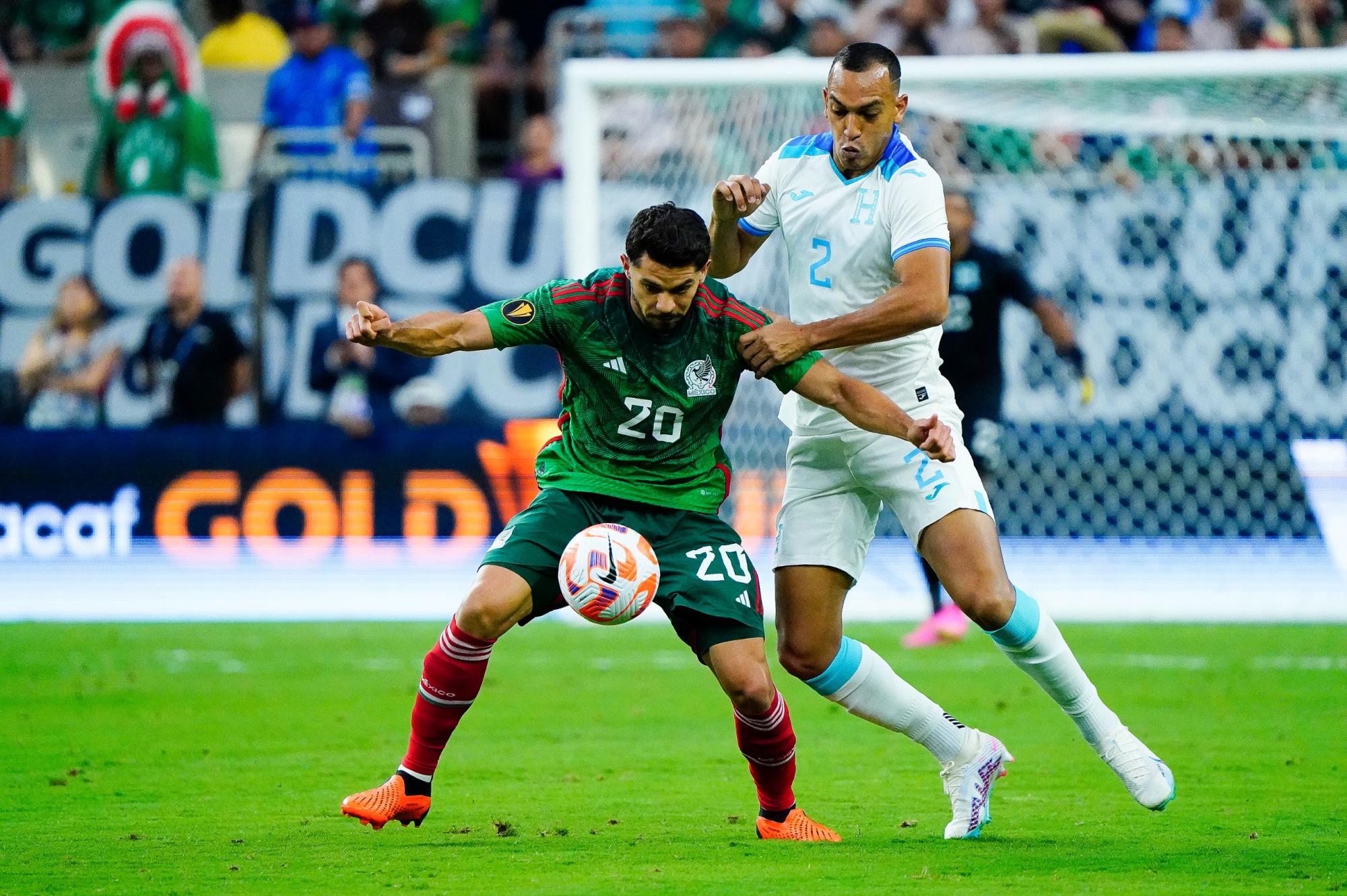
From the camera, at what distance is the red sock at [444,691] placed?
548 cm

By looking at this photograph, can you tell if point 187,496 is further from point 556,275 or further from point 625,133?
point 625,133

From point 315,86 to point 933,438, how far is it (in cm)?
1060

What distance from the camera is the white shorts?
230 inches

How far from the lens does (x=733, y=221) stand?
19.6 feet

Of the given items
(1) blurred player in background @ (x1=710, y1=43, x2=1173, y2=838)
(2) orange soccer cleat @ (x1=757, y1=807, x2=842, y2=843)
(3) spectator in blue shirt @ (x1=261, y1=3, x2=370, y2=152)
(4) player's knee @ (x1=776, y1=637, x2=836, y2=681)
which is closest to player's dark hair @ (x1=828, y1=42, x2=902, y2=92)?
(1) blurred player in background @ (x1=710, y1=43, x2=1173, y2=838)

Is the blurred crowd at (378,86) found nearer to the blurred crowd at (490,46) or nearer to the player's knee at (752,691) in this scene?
the blurred crowd at (490,46)

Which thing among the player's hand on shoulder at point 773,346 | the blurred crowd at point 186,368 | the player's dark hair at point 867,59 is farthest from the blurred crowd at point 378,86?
the player's hand on shoulder at point 773,346

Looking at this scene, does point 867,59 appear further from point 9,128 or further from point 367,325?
point 9,128

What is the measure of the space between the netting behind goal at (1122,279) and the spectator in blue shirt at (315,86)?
281 cm

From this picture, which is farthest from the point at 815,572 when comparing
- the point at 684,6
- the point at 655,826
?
the point at 684,6

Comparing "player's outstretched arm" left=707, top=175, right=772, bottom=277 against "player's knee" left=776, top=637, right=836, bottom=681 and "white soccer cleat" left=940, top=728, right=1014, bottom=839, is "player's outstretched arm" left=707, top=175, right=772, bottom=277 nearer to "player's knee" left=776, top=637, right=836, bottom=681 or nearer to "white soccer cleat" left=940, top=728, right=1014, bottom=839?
"player's knee" left=776, top=637, right=836, bottom=681

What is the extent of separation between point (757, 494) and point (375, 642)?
2.84m

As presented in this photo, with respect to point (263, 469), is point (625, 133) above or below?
above

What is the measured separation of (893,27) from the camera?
1455cm
